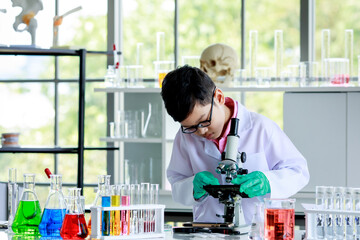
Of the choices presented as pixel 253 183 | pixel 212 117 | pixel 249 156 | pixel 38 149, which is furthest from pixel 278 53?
pixel 253 183

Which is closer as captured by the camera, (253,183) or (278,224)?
(278,224)

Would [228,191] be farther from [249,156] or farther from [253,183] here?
[249,156]

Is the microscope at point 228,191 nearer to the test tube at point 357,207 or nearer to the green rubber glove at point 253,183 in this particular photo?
the green rubber glove at point 253,183

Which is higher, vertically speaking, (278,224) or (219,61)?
(219,61)

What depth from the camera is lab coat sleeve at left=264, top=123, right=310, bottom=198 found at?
2.56 m

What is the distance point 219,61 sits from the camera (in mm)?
4613

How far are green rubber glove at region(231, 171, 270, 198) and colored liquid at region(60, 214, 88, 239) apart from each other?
0.58 m

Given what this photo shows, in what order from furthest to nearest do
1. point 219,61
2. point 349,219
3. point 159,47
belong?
point 159,47 < point 219,61 < point 349,219

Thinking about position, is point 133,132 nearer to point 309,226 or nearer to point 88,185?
point 88,185

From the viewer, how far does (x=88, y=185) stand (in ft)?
19.4

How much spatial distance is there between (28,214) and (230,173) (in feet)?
2.43

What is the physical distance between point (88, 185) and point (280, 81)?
212 cm

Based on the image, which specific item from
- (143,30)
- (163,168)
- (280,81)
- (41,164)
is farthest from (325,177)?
(41,164)

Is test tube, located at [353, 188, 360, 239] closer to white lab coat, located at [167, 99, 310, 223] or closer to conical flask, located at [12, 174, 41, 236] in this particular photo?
white lab coat, located at [167, 99, 310, 223]
